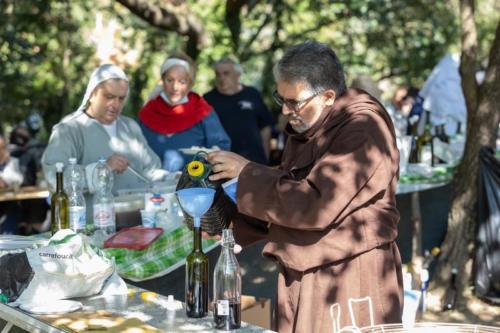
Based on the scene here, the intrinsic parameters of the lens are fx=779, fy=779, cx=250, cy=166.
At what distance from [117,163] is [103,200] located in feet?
0.84

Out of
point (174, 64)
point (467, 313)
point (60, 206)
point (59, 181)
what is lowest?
point (467, 313)

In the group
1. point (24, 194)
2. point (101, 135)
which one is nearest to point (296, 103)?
point (101, 135)

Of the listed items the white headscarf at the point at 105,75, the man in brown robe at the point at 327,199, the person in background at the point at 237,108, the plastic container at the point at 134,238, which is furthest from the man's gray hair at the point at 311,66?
the person in background at the point at 237,108

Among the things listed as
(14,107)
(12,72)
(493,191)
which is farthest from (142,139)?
(14,107)

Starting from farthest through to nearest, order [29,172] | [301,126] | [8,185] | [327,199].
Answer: [29,172]
[8,185]
[301,126]
[327,199]

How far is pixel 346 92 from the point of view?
2.58 metres

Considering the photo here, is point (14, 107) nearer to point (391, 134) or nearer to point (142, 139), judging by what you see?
point (142, 139)

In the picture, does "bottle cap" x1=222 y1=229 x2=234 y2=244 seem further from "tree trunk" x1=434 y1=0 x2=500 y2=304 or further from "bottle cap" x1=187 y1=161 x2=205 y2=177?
"tree trunk" x1=434 y1=0 x2=500 y2=304

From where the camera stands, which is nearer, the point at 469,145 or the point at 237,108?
the point at 469,145

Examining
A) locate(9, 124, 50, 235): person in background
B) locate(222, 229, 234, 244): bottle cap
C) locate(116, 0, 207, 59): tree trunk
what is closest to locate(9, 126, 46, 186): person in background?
locate(9, 124, 50, 235): person in background

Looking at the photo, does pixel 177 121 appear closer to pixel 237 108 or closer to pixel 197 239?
pixel 237 108

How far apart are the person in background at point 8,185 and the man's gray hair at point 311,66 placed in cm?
522

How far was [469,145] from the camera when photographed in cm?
571

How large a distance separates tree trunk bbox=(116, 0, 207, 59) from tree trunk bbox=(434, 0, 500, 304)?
3144 millimetres
